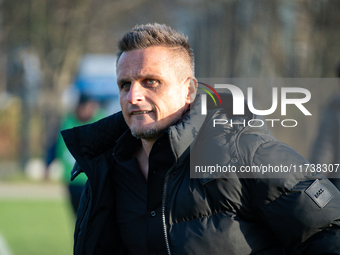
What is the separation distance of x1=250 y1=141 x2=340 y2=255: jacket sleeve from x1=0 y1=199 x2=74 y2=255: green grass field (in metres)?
5.74

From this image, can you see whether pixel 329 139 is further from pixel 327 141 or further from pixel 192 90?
pixel 192 90

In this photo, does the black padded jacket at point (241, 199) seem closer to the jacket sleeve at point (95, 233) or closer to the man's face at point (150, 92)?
the man's face at point (150, 92)

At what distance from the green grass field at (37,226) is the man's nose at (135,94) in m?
5.21

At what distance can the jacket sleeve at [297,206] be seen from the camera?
219cm

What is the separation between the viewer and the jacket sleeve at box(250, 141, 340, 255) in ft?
7.18

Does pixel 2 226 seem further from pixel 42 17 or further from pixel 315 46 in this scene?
pixel 42 17

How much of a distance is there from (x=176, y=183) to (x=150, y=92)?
0.63 m

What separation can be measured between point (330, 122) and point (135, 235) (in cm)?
253

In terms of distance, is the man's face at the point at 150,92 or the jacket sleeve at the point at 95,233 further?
the jacket sleeve at the point at 95,233

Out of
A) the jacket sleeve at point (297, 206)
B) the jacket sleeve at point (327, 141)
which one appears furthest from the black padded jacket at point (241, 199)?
the jacket sleeve at point (327, 141)

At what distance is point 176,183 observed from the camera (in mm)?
2539

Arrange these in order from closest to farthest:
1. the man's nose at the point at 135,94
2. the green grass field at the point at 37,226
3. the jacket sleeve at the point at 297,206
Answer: the jacket sleeve at the point at 297,206
the man's nose at the point at 135,94
the green grass field at the point at 37,226

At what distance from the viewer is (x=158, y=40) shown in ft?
9.58

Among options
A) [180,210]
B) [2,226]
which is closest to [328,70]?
[2,226]
